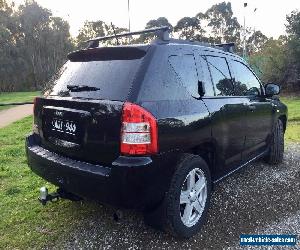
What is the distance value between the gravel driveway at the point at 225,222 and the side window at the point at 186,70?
4.66ft

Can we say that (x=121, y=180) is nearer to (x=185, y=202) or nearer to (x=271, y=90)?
(x=185, y=202)

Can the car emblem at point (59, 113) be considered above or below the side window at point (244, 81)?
below

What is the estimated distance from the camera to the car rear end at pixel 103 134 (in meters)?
2.95

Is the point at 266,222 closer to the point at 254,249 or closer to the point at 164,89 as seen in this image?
the point at 254,249

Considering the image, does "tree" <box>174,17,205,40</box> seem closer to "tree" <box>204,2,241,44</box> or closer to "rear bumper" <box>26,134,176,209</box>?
"tree" <box>204,2,241,44</box>

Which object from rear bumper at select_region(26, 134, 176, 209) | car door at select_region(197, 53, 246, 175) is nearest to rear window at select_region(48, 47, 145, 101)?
rear bumper at select_region(26, 134, 176, 209)

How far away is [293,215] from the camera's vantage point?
4.09m

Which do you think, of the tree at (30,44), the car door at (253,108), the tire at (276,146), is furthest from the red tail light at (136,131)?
the tree at (30,44)

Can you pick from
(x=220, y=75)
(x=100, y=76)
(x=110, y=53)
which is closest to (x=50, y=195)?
(x=100, y=76)

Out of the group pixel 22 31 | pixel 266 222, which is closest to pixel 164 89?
pixel 266 222

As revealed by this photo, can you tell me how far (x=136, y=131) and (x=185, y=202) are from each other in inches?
38.8

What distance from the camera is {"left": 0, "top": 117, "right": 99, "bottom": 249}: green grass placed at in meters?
3.59

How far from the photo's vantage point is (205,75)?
12.8 feet

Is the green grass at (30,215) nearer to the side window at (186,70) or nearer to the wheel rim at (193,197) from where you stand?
the wheel rim at (193,197)
